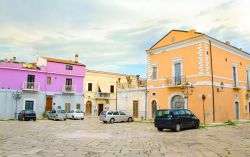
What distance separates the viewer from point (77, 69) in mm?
34344

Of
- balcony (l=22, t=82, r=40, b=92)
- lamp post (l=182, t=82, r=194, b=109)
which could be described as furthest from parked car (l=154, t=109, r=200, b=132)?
balcony (l=22, t=82, r=40, b=92)

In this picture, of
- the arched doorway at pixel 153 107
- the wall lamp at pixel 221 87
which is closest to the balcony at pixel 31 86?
the arched doorway at pixel 153 107

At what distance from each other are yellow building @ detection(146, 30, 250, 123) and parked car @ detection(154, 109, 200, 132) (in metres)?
4.79

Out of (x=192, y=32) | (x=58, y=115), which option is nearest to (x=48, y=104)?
(x=58, y=115)

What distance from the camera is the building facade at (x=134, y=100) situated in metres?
26.3

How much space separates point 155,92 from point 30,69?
1611 centimetres

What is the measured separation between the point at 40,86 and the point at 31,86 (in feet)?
3.90

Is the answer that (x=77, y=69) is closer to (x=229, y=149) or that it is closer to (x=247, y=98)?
(x=247, y=98)

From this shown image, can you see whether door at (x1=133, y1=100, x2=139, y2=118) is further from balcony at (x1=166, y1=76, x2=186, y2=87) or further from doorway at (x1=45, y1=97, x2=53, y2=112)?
doorway at (x1=45, y1=97, x2=53, y2=112)

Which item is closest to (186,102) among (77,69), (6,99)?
(77,69)

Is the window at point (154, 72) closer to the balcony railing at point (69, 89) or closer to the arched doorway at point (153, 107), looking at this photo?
the arched doorway at point (153, 107)

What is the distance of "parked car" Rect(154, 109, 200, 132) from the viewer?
15055 mm

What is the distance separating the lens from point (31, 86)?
29.8m

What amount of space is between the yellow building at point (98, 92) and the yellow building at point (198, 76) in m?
16.2
